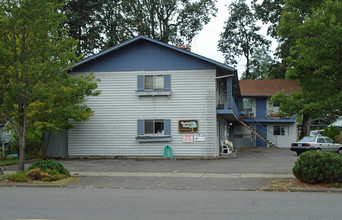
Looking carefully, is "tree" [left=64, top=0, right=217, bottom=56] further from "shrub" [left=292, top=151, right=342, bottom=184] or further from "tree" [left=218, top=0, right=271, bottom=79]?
"shrub" [left=292, top=151, right=342, bottom=184]

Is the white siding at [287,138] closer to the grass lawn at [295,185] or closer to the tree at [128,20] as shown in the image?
the tree at [128,20]

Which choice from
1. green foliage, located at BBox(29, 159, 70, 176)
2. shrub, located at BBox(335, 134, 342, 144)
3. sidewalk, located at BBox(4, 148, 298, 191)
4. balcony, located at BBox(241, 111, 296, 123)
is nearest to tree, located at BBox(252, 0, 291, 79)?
balcony, located at BBox(241, 111, 296, 123)

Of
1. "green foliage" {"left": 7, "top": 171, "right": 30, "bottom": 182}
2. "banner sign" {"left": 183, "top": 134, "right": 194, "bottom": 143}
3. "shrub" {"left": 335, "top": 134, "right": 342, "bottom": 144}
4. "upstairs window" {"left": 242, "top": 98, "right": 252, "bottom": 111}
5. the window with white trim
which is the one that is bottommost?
"green foliage" {"left": 7, "top": 171, "right": 30, "bottom": 182}

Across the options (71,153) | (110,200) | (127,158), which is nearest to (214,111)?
(127,158)

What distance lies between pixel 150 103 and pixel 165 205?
15.3 metres

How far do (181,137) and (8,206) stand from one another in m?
15.4

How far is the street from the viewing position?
8.04 m

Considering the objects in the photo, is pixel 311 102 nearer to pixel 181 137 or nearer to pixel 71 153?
pixel 181 137

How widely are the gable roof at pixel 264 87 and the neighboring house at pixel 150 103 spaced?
17455 millimetres

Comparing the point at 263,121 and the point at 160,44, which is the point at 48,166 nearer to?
the point at 160,44

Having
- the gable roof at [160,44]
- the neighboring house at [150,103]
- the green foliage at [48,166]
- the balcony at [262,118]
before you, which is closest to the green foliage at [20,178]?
the green foliage at [48,166]

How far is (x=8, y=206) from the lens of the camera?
9.13m

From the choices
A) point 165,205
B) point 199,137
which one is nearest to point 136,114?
point 199,137

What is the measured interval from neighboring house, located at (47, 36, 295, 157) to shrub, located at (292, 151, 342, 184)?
11288 mm
